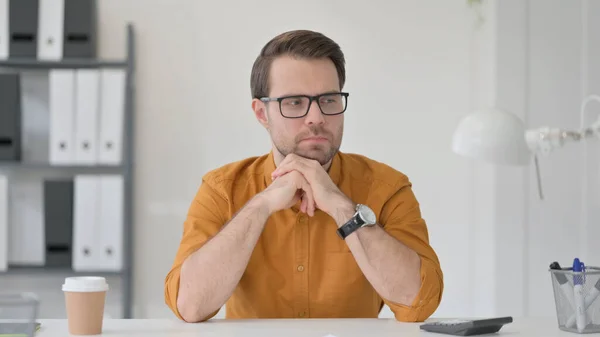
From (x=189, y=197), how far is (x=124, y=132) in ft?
1.26

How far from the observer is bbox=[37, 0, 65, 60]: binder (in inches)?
129

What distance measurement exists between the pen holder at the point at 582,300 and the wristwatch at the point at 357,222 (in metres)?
0.48

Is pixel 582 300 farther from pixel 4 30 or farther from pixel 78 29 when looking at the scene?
pixel 4 30

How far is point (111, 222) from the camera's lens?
3254mm

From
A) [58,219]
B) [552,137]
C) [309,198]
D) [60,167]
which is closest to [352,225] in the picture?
[309,198]

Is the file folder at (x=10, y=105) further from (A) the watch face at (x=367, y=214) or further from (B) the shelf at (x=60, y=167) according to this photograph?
(A) the watch face at (x=367, y=214)

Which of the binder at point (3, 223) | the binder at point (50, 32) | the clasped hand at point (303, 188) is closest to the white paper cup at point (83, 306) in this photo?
the clasped hand at point (303, 188)

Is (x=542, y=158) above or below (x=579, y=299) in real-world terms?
above

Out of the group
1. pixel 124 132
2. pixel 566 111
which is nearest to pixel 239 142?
pixel 124 132

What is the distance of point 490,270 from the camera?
3.32m

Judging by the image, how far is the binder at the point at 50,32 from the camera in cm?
327

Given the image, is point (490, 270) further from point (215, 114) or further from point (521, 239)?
point (215, 114)

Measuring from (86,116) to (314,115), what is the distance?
1.43m

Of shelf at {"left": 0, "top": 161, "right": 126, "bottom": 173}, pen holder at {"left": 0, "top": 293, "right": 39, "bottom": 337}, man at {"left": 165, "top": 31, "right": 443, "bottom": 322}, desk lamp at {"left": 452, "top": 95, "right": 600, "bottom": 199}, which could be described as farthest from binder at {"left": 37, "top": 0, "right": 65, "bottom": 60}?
pen holder at {"left": 0, "top": 293, "right": 39, "bottom": 337}
